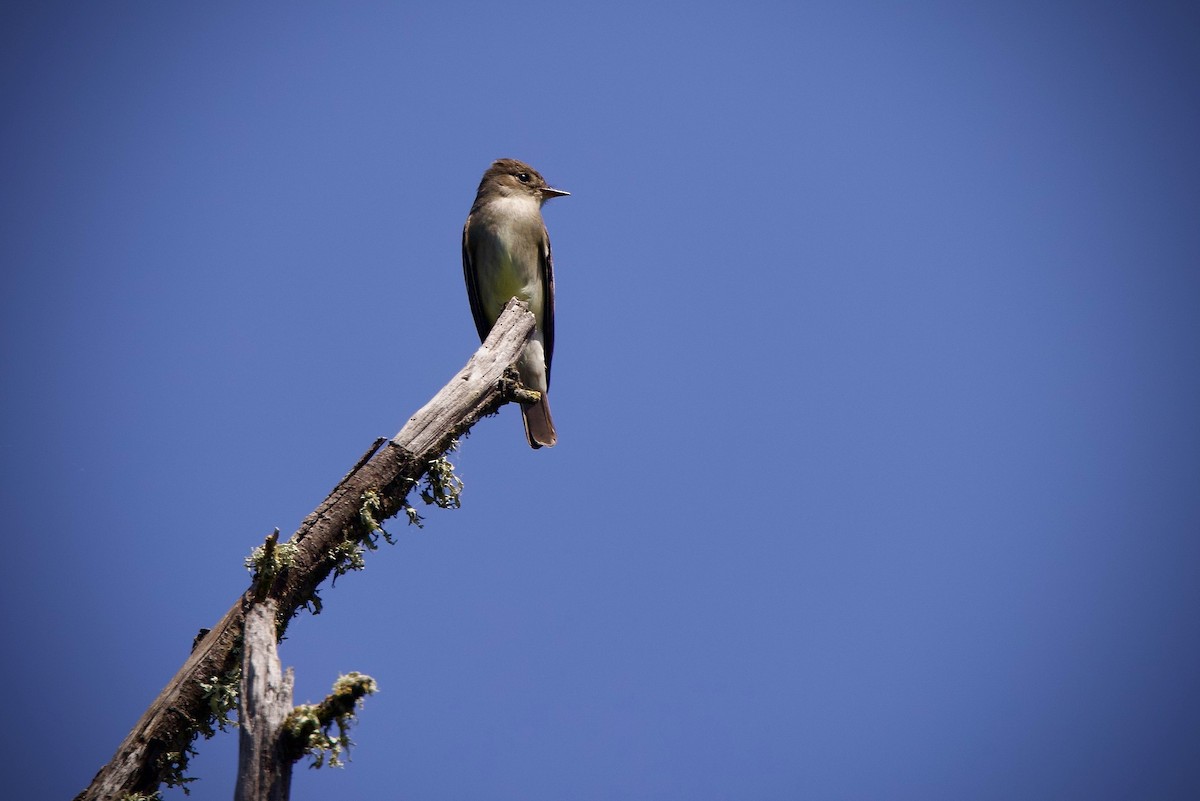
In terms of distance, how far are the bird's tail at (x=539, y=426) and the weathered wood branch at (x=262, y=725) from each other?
4.16 meters

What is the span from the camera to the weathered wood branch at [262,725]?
3395 millimetres

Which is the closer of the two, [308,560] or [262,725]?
[262,725]

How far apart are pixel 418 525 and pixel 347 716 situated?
1457 millimetres

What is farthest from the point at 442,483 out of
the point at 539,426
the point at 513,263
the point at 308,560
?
the point at 513,263

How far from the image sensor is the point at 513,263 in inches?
360

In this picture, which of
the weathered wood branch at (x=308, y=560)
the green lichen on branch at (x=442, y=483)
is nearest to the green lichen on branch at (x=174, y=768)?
the weathered wood branch at (x=308, y=560)

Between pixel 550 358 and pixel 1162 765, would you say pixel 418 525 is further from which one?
pixel 1162 765

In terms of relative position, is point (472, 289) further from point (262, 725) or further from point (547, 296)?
point (262, 725)

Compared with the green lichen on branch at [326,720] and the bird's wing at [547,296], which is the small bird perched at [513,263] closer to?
the bird's wing at [547,296]

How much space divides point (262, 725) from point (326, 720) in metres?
0.24

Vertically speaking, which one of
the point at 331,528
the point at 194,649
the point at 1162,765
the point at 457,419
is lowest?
the point at 194,649

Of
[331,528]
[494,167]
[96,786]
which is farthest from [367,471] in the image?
[494,167]

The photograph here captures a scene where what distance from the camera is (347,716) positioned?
3512 mm

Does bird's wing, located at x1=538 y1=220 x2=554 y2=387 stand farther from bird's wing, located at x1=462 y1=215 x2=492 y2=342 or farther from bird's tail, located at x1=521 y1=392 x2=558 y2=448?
bird's tail, located at x1=521 y1=392 x2=558 y2=448
